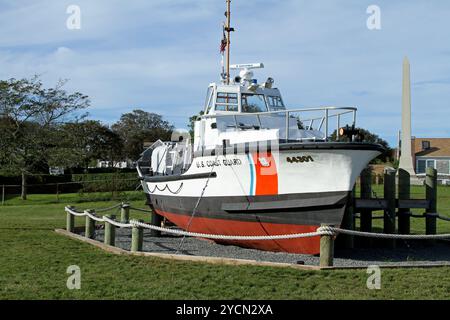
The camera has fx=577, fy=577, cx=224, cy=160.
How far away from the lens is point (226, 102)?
14.3m

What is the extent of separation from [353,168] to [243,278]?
321cm

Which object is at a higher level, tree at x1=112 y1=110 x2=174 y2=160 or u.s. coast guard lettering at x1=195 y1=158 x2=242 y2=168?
tree at x1=112 y1=110 x2=174 y2=160

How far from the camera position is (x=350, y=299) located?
23.6ft

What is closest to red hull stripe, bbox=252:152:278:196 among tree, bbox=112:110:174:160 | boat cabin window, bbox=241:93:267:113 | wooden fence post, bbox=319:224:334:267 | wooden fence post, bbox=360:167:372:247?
wooden fence post, bbox=319:224:334:267

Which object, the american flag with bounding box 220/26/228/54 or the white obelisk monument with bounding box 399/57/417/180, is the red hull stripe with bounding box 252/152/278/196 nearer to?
the american flag with bounding box 220/26/228/54

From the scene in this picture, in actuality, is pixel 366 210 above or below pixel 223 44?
below

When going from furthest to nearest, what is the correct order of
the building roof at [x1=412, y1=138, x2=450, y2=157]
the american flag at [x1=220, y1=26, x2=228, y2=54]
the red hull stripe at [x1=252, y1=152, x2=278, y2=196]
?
the building roof at [x1=412, y1=138, x2=450, y2=157], the american flag at [x1=220, y1=26, x2=228, y2=54], the red hull stripe at [x1=252, y1=152, x2=278, y2=196]

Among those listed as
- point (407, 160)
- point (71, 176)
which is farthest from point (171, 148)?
point (407, 160)

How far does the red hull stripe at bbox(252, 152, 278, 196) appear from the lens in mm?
10789

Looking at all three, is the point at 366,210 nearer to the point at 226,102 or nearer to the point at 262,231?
the point at 262,231

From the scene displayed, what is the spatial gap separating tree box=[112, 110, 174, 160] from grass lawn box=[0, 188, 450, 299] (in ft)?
190

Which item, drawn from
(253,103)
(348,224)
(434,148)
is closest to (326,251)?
(348,224)

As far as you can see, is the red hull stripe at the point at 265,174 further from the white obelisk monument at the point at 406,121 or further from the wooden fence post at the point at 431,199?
the white obelisk monument at the point at 406,121

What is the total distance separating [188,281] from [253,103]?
22.9 ft
